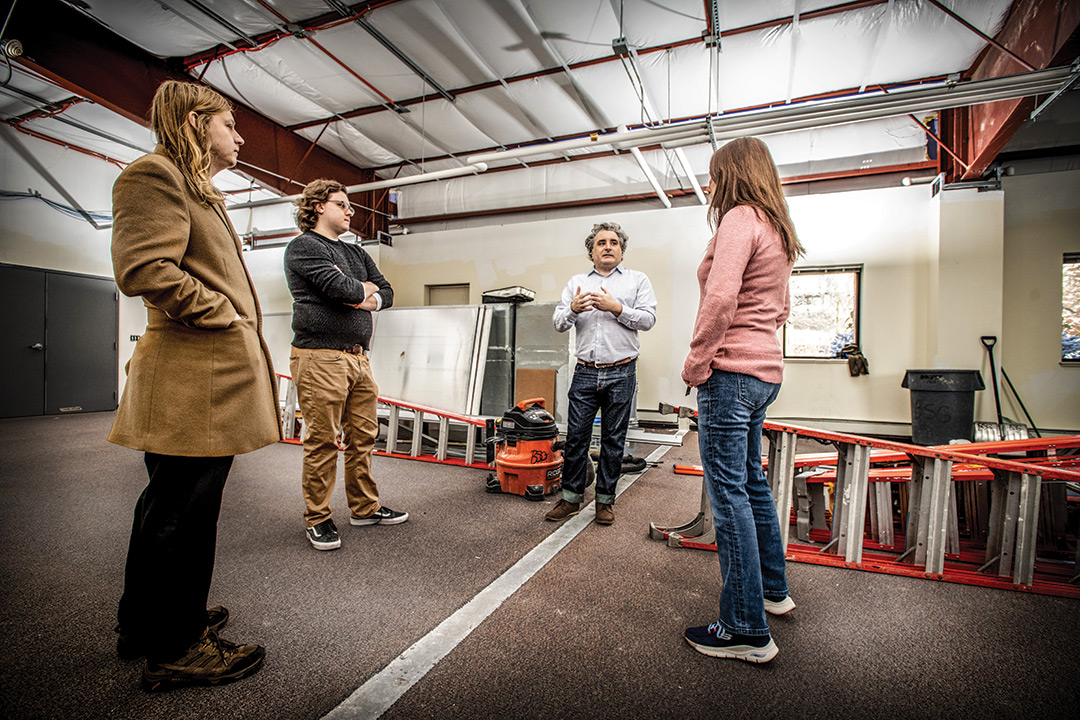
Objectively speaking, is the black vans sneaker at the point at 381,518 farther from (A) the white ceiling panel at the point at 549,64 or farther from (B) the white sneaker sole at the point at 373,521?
(A) the white ceiling panel at the point at 549,64

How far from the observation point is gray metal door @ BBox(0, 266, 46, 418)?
6621 mm

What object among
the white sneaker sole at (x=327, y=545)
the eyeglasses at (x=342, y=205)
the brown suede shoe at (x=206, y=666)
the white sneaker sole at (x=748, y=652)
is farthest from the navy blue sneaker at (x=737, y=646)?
the eyeglasses at (x=342, y=205)

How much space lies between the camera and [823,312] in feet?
21.1

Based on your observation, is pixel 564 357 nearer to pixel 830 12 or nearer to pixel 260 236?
pixel 830 12

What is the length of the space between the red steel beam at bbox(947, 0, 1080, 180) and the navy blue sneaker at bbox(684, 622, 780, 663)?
462 cm

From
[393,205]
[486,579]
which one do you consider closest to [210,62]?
[393,205]

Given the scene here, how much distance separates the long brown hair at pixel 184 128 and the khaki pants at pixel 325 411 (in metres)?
1.06

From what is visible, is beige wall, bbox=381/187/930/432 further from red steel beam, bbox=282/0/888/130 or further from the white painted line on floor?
the white painted line on floor

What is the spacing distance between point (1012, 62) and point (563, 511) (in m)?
5.37

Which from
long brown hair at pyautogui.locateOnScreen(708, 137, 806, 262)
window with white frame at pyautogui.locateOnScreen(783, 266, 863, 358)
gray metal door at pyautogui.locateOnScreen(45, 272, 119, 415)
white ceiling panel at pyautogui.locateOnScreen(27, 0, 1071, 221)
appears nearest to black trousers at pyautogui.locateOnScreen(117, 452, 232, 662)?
long brown hair at pyautogui.locateOnScreen(708, 137, 806, 262)

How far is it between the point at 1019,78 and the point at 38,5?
7.64m

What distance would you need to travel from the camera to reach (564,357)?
5402 mm

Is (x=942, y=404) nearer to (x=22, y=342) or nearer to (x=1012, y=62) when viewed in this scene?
(x=1012, y=62)

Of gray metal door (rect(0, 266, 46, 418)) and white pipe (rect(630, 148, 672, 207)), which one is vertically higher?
white pipe (rect(630, 148, 672, 207))
